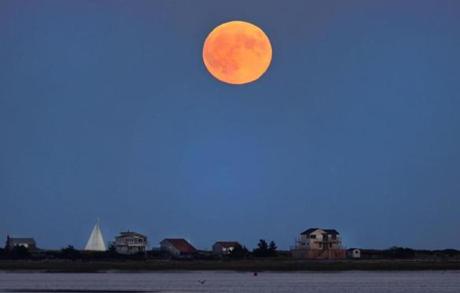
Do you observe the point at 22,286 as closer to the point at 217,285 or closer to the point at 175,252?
the point at 217,285

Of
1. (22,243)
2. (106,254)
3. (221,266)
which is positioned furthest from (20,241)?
(221,266)

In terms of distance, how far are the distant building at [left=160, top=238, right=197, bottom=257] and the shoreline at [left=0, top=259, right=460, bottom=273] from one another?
1246 cm

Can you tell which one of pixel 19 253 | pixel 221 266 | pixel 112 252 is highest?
pixel 112 252

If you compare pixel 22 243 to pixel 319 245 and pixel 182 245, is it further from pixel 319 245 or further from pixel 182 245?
pixel 319 245

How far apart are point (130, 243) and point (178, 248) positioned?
859cm

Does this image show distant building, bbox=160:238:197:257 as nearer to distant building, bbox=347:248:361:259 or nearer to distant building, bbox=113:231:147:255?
distant building, bbox=113:231:147:255

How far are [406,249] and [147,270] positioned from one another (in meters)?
50.8

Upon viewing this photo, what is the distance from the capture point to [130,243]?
191m

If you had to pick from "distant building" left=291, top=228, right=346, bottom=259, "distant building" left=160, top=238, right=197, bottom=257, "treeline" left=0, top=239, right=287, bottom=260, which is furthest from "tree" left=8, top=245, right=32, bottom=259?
"distant building" left=291, top=228, right=346, bottom=259

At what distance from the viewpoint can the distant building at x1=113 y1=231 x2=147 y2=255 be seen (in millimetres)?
190250

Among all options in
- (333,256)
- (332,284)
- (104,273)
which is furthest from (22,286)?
(333,256)

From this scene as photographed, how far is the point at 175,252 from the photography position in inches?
7466

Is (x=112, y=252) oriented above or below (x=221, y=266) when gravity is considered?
above

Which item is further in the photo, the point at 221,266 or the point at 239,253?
the point at 239,253
